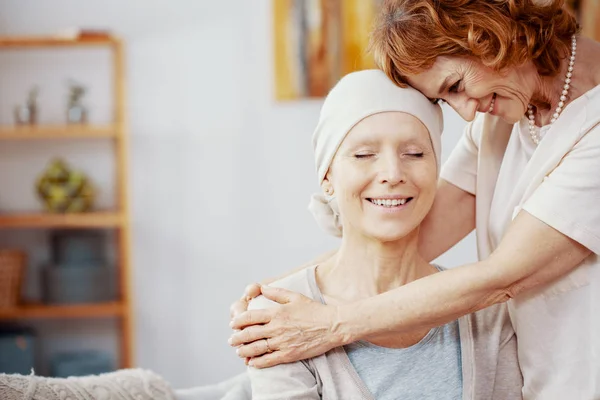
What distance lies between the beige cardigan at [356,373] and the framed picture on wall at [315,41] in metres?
2.80

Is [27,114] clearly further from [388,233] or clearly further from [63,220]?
[388,233]

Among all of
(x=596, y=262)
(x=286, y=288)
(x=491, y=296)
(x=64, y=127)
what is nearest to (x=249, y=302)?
(x=286, y=288)

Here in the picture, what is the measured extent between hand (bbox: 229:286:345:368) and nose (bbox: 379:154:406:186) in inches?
11.4

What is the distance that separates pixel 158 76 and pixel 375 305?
3.27 meters

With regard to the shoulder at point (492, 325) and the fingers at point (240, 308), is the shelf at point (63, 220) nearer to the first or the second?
the fingers at point (240, 308)

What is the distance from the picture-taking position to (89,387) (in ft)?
6.15

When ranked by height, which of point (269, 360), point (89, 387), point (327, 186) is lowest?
point (89, 387)

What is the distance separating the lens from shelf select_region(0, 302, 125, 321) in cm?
434

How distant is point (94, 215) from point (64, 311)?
0.53m

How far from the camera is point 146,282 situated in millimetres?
4777

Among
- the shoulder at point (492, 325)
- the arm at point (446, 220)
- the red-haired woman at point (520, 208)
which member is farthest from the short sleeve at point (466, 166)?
the shoulder at point (492, 325)

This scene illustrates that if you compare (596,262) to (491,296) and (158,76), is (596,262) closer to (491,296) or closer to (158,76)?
(491,296)

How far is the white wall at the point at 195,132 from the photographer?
15.3ft

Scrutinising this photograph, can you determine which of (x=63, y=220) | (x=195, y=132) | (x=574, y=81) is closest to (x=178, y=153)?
(x=195, y=132)
